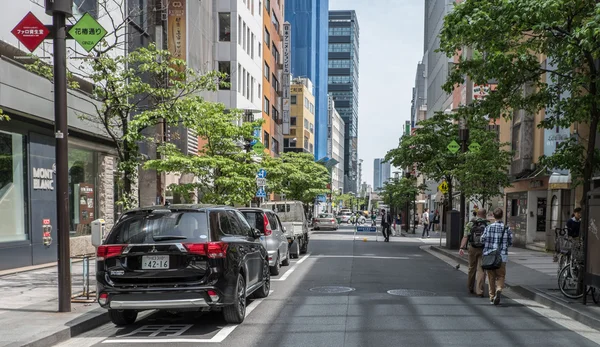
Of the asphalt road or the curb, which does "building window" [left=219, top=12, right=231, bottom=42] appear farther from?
the curb

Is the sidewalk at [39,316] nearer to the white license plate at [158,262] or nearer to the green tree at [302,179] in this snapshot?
the white license plate at [158,262]

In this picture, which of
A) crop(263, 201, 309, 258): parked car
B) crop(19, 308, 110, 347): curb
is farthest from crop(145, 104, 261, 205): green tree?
crop(19, 308, 110, 347): curb

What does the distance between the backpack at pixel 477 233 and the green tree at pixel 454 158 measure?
10.3 metres

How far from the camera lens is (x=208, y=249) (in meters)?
7.86

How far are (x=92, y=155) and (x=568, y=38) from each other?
15141mm

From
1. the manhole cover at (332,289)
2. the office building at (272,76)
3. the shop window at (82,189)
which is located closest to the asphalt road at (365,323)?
the manhole cover at (332,289)

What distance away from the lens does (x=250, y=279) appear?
9.45 m

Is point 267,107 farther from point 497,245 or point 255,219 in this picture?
point 497,245

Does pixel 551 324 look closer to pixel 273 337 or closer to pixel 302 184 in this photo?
pixel 273 337

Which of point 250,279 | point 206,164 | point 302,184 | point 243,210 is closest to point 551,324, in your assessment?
point 250,279

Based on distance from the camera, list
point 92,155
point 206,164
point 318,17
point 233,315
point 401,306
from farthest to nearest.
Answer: point 318,17
point 92,155
point 206,164
point 401,306
point 233,315

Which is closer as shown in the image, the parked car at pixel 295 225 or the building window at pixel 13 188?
the building window at pixel 13 188

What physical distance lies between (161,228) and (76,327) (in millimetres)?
1718

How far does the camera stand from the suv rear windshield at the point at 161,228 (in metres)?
7.94
